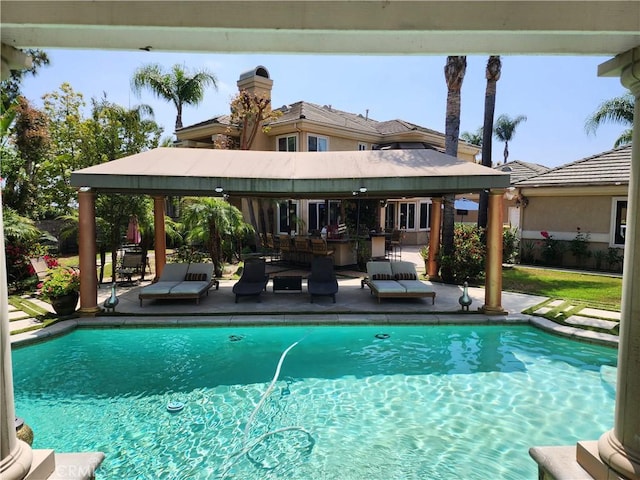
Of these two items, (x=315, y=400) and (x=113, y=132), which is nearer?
(x=315, y=400)

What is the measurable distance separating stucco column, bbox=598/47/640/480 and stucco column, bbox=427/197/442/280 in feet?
42.6

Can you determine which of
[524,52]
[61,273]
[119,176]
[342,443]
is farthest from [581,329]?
[61,273]

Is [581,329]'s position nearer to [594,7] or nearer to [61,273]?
[594,7]

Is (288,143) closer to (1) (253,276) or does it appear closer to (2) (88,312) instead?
(1) (253,276)

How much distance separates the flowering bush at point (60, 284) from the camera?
10211mm

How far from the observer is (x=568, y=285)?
14.4m

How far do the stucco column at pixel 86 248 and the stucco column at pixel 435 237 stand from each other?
40.2ft

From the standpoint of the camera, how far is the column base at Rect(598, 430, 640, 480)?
2.90 metres

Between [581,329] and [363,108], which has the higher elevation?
[363,108]

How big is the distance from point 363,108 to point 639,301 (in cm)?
3235

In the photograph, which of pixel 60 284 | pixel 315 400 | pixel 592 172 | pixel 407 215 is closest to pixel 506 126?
pixel 407 215

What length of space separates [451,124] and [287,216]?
11.2 meters

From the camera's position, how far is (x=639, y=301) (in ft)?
9.68

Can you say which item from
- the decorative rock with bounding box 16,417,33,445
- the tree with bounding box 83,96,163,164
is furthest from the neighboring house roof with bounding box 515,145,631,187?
the decorative rock with bounding box 16,417,33,445
